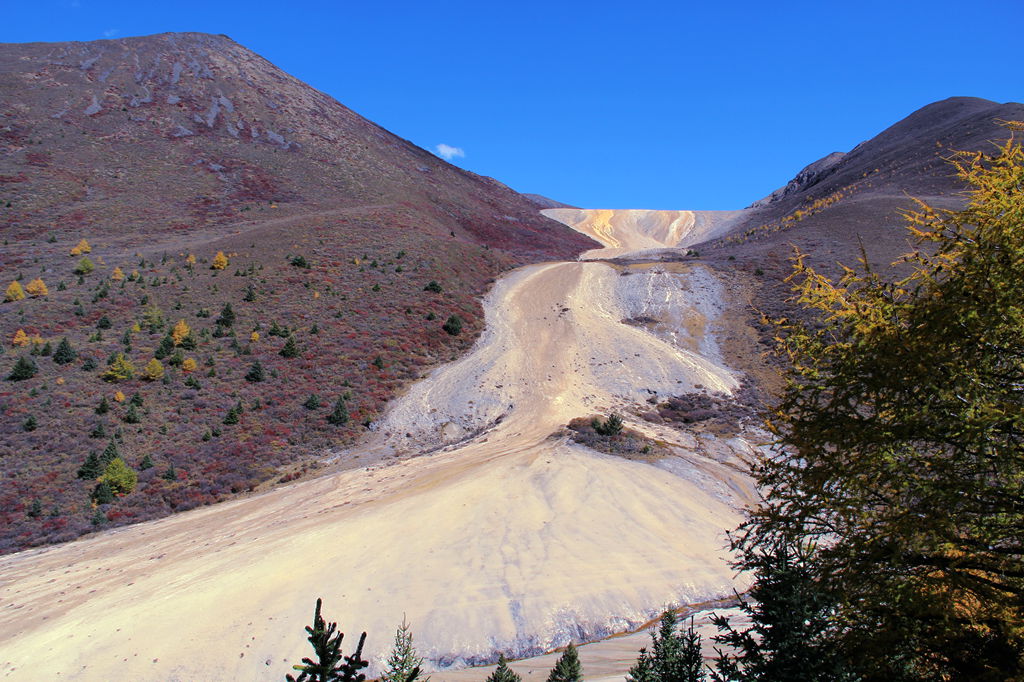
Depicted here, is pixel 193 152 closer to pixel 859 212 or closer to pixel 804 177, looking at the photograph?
pixel 859 212

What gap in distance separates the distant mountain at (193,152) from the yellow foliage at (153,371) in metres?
27.2

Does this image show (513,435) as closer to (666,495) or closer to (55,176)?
(666,495)

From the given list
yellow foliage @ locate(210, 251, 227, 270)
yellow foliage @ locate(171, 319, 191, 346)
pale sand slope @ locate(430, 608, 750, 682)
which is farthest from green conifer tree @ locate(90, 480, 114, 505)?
yellow foliage @ locate(210, 251, 227, 270)

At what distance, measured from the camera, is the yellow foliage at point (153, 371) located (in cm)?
2511

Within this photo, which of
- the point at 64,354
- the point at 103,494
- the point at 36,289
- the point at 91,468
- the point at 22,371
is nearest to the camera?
the point at 103,494

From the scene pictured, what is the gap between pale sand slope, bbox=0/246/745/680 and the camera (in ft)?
37.9

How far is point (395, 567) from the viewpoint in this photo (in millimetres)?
13797

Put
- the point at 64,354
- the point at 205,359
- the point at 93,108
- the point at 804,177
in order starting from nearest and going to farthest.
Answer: the point at 64,354, the point at 205,359, the point at 93,108, the point at 804,177

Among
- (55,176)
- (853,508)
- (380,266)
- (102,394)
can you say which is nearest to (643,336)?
(380,266)

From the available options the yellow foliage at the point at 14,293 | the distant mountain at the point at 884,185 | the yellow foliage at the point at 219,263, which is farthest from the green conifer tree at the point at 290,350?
the distant mountain at the point at 884,185

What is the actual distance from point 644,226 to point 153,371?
92.6 meters

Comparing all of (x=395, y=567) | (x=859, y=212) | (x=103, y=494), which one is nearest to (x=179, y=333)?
(x=103, y=494)

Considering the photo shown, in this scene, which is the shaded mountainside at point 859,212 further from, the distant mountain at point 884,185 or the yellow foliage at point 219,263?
the yellow foliage at point 219,263

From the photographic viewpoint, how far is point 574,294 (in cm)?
4203
